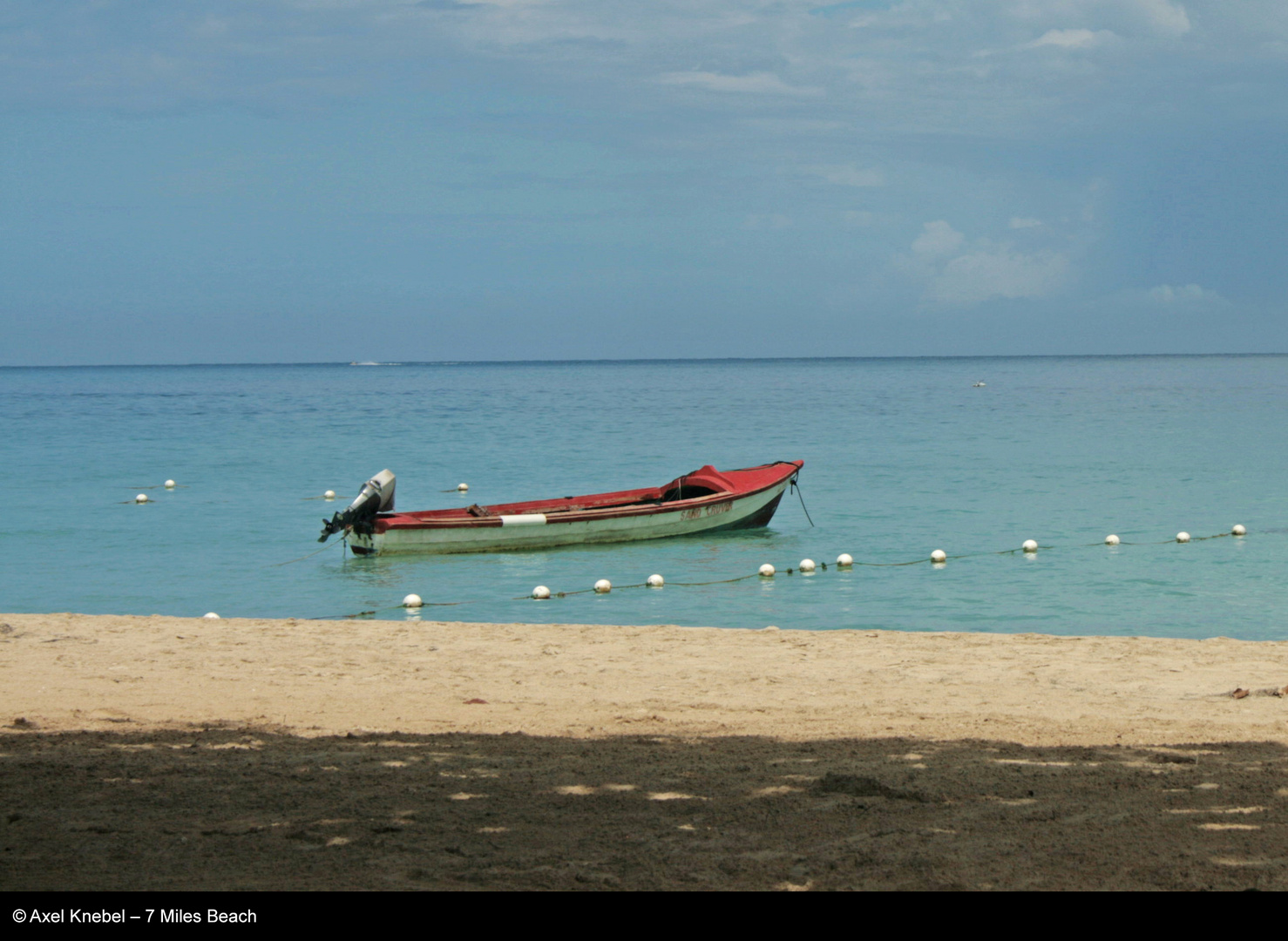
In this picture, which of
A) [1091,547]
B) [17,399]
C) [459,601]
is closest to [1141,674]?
[459,601]

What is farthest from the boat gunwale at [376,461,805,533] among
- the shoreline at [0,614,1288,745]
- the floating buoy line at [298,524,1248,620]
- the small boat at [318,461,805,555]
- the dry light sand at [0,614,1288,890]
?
the dry light sand at [0,614,1288,890]

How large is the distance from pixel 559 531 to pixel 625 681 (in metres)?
9.83

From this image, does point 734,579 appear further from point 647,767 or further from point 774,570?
point 647,767

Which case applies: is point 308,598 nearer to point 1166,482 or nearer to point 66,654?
point 66,654

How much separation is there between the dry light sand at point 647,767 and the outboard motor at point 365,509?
7.12 m

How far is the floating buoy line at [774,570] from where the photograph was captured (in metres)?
14.6

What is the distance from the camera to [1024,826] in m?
4.96

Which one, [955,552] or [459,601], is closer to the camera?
[459,601]

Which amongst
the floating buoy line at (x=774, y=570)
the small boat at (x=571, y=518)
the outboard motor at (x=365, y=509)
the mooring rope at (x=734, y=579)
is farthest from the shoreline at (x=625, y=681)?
the small boat at (x=571, y=518)

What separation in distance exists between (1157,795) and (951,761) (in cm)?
103

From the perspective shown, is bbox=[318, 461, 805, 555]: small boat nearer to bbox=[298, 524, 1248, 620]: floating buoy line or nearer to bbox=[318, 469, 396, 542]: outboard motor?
bbox=[318, 469, 396, 542]: outboard motor

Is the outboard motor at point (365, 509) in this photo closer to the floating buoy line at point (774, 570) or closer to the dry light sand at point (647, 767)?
the floating buoy line at point (774, 570)

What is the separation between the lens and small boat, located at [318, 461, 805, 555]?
1802cm

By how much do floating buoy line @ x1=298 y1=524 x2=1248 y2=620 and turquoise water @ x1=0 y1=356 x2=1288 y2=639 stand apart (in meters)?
0.21
